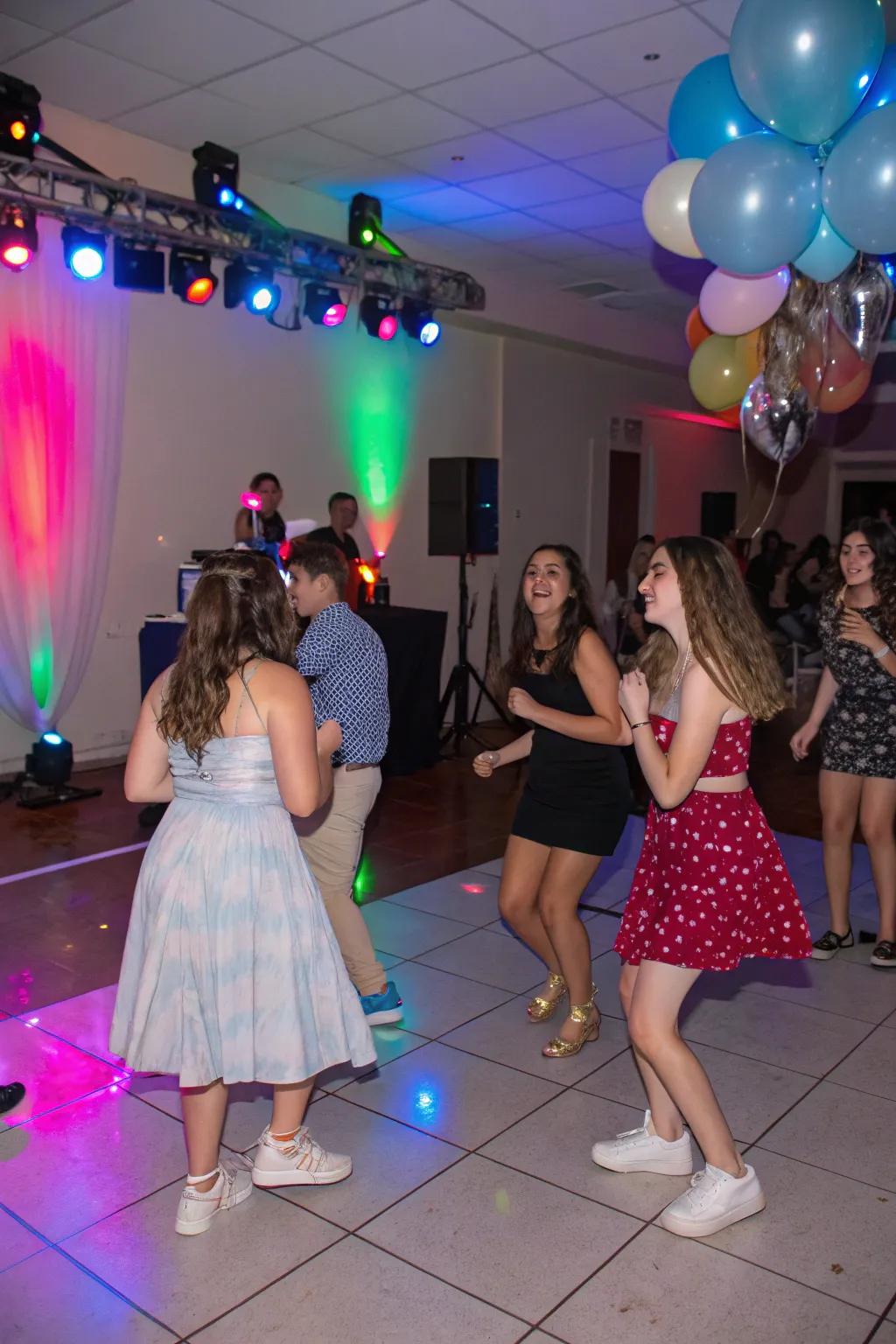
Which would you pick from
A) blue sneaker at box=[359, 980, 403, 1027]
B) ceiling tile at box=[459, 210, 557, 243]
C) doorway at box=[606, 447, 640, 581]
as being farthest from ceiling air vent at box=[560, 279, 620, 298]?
blue sneaker at box=[359, 980, 403, 1027]

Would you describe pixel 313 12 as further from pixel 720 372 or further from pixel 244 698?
pixel 244 698

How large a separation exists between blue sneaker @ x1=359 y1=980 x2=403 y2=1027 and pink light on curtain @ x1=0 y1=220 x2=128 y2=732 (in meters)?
3.49

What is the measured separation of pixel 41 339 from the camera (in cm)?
586

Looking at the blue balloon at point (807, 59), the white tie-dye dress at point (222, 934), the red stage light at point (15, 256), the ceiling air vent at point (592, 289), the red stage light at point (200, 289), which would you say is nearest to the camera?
the white tie-dye dress at point (222, 934)

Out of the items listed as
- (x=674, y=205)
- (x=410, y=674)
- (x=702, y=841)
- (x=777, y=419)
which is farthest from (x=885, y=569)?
(x=410, y=674)

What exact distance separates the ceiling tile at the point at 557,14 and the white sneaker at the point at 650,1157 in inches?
163

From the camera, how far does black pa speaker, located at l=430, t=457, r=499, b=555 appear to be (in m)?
7.74

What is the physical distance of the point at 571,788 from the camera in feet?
10.0

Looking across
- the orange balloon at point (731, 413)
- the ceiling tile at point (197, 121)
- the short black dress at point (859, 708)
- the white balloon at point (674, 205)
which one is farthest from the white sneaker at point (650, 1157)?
the ceiling tile at point (197, 121)

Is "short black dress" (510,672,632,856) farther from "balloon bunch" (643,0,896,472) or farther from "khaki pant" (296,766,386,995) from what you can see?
"balloon bunch" (643,0,896,472)

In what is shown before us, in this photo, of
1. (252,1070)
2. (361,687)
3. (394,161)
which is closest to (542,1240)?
(252,1070)

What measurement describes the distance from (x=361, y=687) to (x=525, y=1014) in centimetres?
116

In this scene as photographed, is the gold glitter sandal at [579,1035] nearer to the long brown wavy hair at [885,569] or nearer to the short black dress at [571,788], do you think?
the short black dress at [571,788]

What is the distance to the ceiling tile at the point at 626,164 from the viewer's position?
6090 mm
